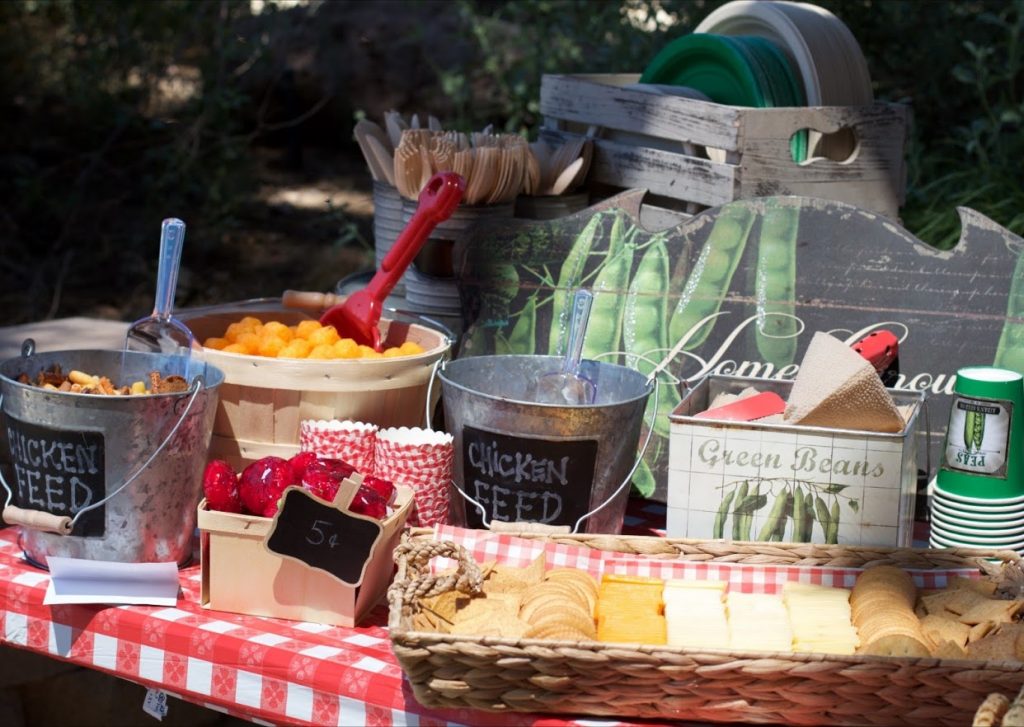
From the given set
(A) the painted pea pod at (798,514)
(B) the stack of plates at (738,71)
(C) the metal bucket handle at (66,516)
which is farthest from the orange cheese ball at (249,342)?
(B) the stack of plates at (738,71)

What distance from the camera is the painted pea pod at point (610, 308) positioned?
205cm

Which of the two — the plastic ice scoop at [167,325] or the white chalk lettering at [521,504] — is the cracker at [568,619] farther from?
the plastic ice scoop at [167,325]

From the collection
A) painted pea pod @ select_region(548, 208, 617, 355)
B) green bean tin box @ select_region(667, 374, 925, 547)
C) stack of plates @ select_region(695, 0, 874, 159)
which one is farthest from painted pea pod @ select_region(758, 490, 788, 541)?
A: stack of plates @ select_region(695, 0, 874, 159)

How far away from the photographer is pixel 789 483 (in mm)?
1646

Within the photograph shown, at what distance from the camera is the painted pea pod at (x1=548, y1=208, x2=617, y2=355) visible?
2094 mm

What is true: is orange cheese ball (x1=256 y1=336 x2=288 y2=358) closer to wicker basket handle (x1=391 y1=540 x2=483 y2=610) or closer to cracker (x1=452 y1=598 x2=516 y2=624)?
wicker basket handle (x1=391 y1=540 x2=483 y2=610)

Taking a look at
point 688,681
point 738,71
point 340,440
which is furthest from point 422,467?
point 738,71

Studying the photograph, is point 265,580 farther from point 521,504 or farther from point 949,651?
point 949,651

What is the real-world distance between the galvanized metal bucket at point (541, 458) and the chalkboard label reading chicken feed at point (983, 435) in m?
0.42

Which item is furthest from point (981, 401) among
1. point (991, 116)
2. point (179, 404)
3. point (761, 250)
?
point (991, 116)

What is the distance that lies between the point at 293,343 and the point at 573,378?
422 mm

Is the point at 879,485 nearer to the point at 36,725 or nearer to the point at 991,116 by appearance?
the point at 36,725

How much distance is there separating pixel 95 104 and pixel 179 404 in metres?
4.21

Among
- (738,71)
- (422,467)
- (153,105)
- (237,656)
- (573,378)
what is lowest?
(237,656)
